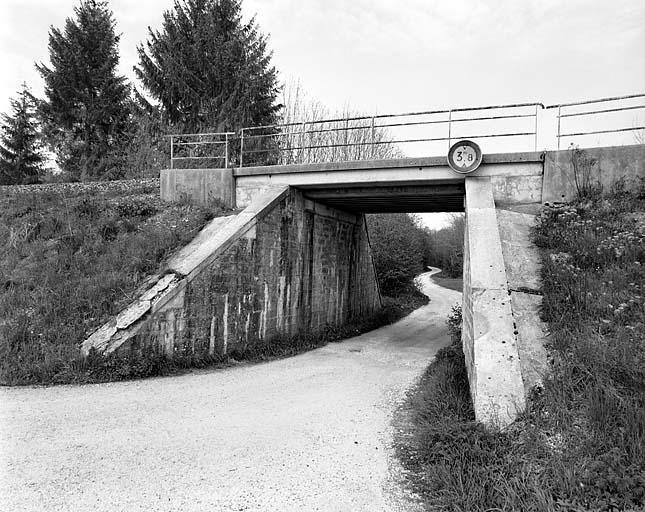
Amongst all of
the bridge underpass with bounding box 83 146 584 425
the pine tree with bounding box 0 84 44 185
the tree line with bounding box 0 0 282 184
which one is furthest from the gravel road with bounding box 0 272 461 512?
the pine tree with bounding box 0 84 44 185

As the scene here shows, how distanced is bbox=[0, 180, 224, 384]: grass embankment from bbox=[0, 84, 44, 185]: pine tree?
16.3m

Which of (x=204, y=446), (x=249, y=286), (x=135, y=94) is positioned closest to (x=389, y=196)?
(x=249, y=286)

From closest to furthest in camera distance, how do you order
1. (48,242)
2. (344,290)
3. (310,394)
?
(310,394)
(48,242)
(344,290)

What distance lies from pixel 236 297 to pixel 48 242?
5.00 meters

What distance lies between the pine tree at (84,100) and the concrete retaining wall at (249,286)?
16179 millimetres

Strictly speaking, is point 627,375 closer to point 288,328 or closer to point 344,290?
point 288,328

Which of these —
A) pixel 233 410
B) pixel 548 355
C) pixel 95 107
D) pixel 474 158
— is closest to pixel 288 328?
pixel 233 410

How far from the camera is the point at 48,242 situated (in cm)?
1029

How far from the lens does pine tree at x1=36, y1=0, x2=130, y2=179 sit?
24.5 metres

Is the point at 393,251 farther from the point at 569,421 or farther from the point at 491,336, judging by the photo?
the point at 569,421

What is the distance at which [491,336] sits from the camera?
5574 millimetres

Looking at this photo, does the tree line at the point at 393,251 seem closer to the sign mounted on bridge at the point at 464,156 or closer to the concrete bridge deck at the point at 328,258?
the concrete bridge deck at the point at 328,258

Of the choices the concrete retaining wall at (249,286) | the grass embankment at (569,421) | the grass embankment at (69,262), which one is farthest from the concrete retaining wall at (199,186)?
the grass embankment at (569,421)

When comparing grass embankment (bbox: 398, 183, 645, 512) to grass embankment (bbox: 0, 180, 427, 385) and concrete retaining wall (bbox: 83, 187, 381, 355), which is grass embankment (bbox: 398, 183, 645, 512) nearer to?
concrete retaining wall (bbox: 83, 187, 381, 355)
